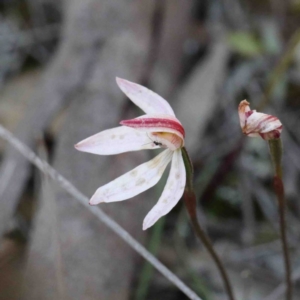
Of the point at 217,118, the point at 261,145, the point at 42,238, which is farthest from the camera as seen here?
the point at 217,118

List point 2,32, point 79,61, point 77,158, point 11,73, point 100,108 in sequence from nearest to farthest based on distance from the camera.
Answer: point 77,158 → point 100,108 → point 79,61 → point 11,73 → point 2,32

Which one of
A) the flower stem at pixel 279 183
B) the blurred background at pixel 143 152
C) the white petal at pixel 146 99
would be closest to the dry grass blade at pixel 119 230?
the blurred background at pixel 143 152

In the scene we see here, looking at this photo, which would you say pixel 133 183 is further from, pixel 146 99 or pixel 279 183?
pixel 279 183

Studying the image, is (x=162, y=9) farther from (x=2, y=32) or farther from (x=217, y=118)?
(x=2, y=32)

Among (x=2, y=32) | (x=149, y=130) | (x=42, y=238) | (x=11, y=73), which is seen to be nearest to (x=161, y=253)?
(x=42, y=238)

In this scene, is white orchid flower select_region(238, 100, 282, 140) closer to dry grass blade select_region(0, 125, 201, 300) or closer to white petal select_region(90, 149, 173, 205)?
white petal select_region(90, 149, 173, 205)

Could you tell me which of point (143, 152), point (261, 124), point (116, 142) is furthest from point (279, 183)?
point (143, 152)

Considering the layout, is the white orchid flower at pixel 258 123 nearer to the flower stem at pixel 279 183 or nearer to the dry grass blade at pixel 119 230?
the flower stem at pixel 279 183
